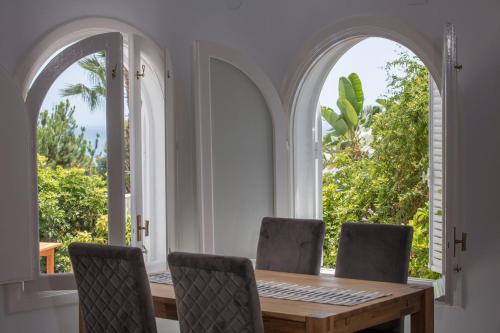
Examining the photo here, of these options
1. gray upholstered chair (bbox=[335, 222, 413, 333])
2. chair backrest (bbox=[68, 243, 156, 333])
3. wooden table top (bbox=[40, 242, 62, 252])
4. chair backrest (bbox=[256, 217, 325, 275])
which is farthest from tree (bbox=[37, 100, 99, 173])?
gray upholstered chair (bbox=[335, 222, 413, 333])

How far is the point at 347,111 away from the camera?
802 centimetres

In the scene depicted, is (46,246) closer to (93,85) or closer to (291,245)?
(93,85)

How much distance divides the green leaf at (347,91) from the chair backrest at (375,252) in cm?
386

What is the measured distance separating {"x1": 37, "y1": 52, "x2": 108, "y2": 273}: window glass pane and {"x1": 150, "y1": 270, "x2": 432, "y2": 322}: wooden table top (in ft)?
3.82

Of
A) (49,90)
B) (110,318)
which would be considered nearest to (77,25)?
(49,90)

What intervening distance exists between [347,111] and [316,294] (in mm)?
4591

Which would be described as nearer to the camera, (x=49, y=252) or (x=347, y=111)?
(x=49, y=252)

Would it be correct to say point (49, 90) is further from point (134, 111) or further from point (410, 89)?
point (410, 89)

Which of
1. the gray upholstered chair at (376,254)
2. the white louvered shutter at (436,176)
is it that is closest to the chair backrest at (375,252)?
the gray upholstered chair at (376,254)

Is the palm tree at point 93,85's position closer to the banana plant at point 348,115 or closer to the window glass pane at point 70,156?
the window glass pane at point 70,156

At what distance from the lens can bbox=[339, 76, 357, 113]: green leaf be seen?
7.99 metres

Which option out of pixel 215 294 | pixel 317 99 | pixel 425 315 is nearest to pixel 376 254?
pixel 425 315

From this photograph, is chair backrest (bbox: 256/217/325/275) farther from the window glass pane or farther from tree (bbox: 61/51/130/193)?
tree (bbox: 61/51/130/193)

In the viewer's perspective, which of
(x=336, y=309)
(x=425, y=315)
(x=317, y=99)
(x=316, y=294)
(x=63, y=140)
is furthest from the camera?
(x=317, y=99)
